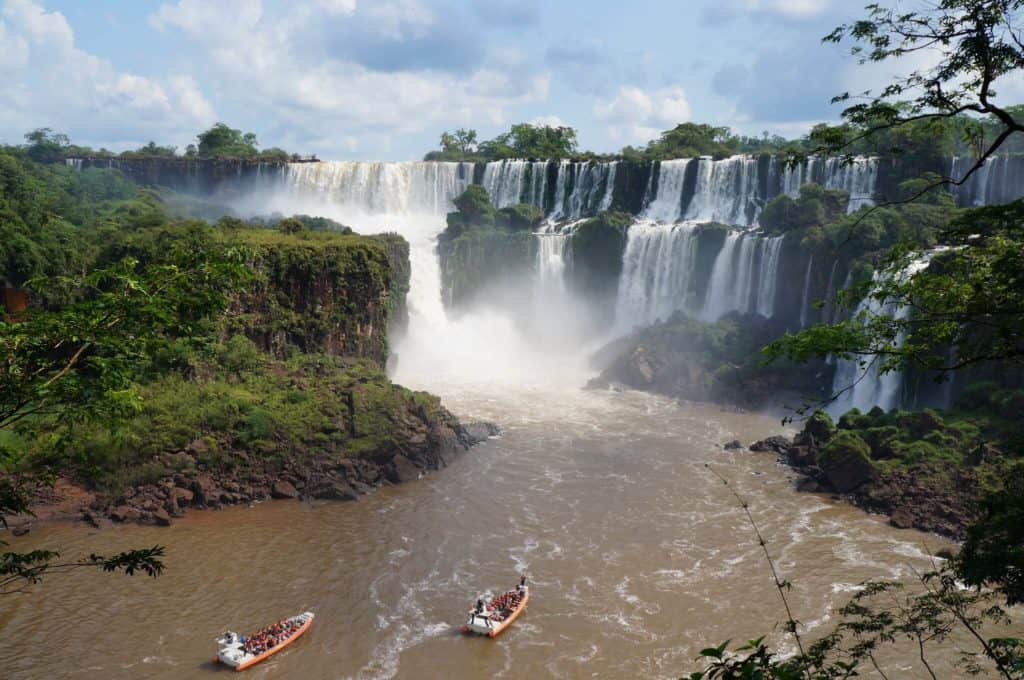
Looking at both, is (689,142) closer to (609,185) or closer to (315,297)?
(609,185)

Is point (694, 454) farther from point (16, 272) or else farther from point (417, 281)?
point (16, 272)


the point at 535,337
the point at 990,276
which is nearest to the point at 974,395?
the point at 990,276

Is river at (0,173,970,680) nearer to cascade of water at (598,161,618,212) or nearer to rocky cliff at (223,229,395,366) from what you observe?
rocky cliff at (223,229,395,366)

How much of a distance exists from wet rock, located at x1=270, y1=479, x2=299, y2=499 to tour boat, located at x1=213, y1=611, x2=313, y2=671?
7.33m

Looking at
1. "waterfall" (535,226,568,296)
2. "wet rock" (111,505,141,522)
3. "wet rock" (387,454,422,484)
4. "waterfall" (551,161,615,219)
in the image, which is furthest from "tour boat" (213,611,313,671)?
"waterfall" (551,161,615,219)

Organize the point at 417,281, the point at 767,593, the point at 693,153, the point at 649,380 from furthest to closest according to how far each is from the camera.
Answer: the point at 693,153
the point at 417,281
the point at 649,380
the point at 767,593

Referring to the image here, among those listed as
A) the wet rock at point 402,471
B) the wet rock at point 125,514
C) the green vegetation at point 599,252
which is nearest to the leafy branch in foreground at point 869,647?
the wet rock at point 402,471

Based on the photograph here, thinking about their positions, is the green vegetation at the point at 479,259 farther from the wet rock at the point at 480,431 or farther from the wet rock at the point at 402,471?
the wet rock at the point at 402,471

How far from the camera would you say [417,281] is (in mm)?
44469

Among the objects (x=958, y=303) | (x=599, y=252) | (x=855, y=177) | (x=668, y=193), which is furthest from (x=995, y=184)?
(x=958, y=303)

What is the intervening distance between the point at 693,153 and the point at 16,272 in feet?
145

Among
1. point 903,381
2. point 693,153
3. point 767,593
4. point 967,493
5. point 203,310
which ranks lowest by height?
point 767,593

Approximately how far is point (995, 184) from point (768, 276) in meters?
12.6

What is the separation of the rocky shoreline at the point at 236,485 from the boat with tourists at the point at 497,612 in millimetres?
8040
